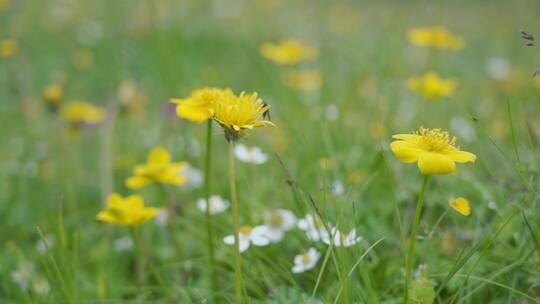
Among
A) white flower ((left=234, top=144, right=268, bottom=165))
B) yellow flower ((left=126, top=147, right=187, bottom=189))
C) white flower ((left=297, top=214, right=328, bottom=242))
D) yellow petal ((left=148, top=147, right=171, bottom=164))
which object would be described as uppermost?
yellow petal ((left=148, top=147, right=171, bottom=164))

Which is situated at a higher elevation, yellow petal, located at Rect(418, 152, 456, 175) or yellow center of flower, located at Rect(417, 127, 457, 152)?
yellow center of flower, located at Rect(417, 127, 457, 152)

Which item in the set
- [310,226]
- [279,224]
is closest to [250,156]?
[279,224]

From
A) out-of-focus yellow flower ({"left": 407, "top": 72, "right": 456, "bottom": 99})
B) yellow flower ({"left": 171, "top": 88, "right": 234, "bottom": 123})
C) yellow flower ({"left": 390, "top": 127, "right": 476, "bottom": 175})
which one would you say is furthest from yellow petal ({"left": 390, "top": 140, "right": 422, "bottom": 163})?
out-of-focus yellow flower ({"left": 407, "top": 72, "right": 456, "bottom": 99})

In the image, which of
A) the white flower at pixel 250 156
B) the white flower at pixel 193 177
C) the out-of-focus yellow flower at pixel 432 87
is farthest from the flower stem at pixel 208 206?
the out-of-focus yellow flower at pixel 432 87

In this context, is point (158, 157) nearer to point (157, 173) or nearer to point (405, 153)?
point (157, 173)

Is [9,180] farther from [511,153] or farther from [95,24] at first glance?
[95,24]

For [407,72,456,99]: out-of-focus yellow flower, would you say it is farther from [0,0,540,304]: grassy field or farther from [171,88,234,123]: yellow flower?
[171,88,234,123]: yellow flower
